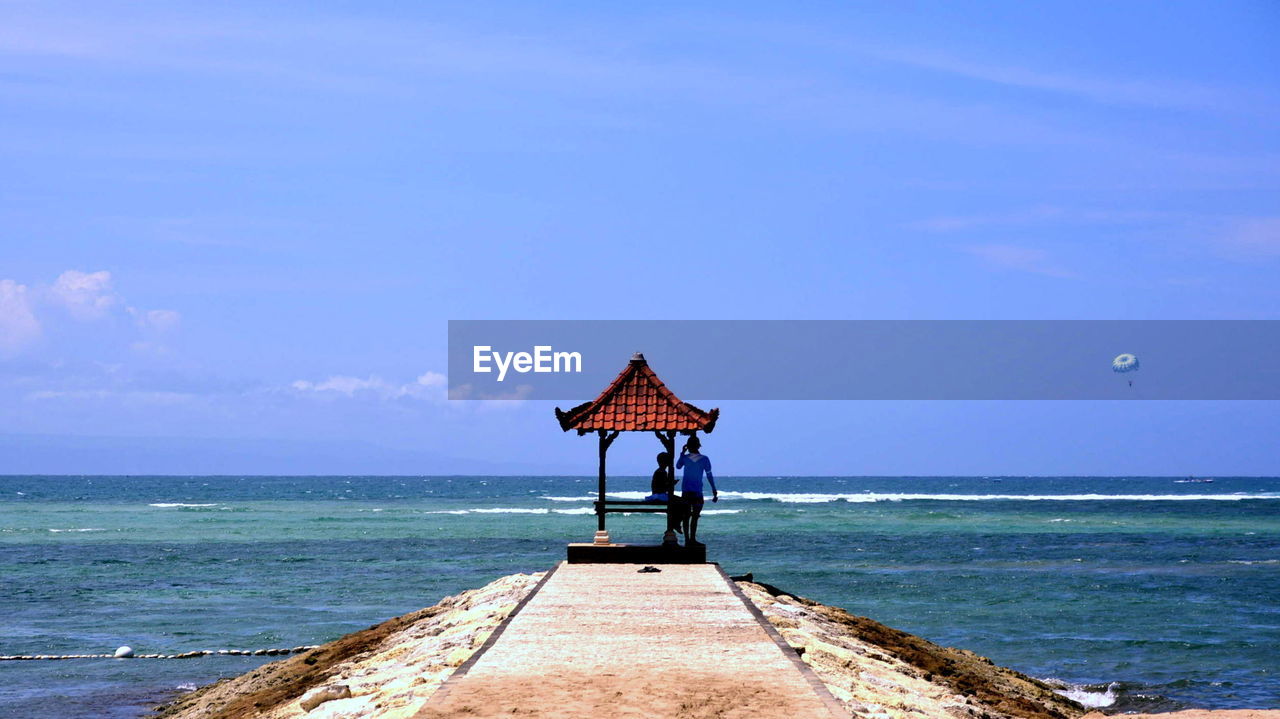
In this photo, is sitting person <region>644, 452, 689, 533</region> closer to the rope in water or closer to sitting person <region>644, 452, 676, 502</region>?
sitting person <region>644, 452, 676, 502</region>

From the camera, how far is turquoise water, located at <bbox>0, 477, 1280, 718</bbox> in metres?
20.4

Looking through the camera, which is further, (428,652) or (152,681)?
(152,681)

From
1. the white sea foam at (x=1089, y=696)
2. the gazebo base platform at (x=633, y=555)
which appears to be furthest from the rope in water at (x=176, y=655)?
the white sea foam at (x=1089, y=696)

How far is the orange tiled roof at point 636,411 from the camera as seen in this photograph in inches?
699

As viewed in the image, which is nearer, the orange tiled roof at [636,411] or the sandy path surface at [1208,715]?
the sandy path surface at [1208,715]

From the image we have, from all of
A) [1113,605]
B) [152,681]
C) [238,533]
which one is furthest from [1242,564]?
[238,533]

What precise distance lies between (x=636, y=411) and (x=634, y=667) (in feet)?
28.0

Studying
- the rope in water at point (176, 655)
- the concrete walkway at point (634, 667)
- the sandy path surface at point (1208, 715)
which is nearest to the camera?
the concrete walkway at point (634, 667)

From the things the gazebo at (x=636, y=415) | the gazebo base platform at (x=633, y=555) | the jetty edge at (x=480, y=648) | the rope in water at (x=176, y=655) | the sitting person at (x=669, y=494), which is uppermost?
the gazebo at (x=636, y=415)

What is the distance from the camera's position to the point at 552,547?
4544 cm

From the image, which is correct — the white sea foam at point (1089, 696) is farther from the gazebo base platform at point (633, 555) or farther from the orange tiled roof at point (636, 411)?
the orange tiled roof at point (636, 411)

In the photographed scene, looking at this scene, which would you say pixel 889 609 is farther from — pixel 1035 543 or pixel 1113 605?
pixel 1035 543

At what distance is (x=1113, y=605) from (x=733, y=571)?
9.63m

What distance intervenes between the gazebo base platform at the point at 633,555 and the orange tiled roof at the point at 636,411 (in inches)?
66.3
